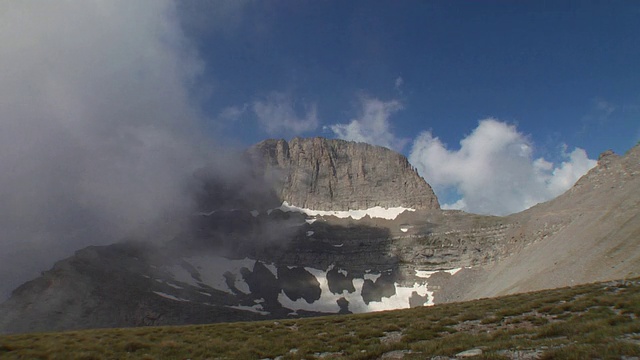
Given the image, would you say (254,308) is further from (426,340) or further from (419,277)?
(426,340)

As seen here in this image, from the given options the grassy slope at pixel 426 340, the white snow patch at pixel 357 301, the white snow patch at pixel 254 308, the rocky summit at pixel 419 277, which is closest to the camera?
the grassy slope at pixel 426 340

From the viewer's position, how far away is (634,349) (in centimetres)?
908

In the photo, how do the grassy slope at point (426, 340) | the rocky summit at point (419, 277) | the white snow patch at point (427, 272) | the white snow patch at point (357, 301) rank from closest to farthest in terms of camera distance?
1. the grassy slope at point (426, 340)
2. the rocky summit at point (419, 277)
3. the white snow patch at point (357, 301)
4. the white snow patch at point (427, 272)

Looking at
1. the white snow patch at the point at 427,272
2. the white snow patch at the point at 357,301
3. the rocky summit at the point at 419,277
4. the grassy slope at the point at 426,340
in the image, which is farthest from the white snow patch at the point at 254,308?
the grassy slope at the point at 426,340

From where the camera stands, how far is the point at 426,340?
1496cm

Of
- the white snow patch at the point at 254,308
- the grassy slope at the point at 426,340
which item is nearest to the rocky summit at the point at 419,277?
the white snow patch at the point at 254,308

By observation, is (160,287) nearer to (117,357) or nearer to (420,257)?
(420,257)

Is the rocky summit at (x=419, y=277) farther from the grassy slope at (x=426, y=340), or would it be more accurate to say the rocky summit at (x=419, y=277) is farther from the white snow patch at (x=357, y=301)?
the grassy slope at (x=426, y=340)

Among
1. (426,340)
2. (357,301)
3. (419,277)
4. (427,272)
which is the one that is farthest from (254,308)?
(426,340)

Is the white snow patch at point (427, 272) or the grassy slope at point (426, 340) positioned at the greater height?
the white snow patch at point (427, 272)

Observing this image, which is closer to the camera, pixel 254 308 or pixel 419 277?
pixel 254 308

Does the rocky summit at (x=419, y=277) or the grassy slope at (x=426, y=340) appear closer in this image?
the grassy slope at (x=426, y=340)

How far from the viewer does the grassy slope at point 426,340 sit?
11.0 meters

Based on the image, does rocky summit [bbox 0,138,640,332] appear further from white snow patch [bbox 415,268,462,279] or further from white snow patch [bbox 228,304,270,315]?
white snow patch [bbox 228,304,270,315]
